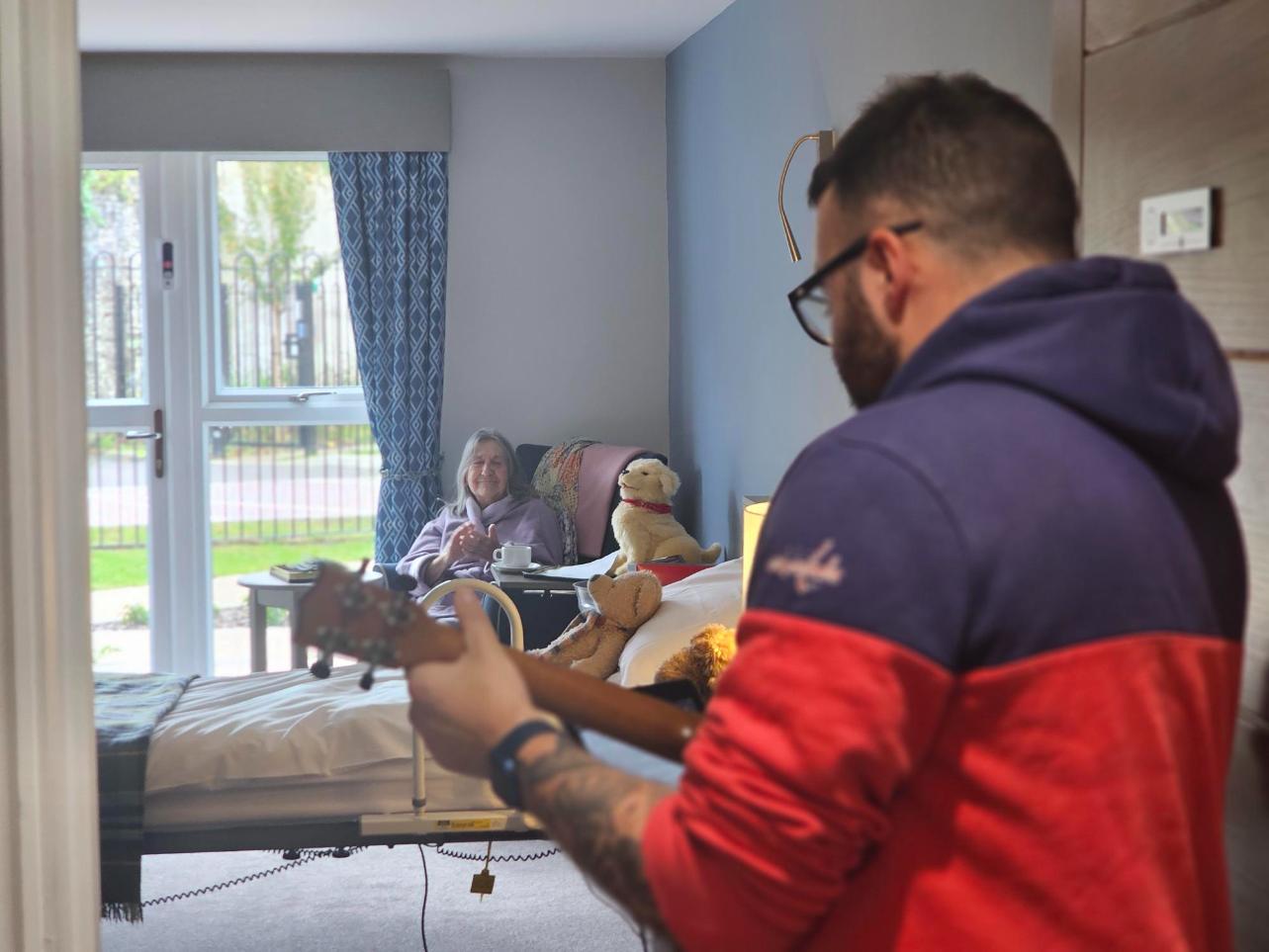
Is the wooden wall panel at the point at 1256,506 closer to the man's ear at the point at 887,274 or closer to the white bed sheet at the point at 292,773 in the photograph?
the man's ear at the point at 887,274

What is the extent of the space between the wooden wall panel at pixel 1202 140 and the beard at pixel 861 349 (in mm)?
396

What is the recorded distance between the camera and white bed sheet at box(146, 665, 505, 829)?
2.63m

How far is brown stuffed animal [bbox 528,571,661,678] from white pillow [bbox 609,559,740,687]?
1.3 inches

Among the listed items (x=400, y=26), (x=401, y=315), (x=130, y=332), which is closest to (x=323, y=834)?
(x=401, y=315)

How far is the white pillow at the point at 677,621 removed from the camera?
2.86 m

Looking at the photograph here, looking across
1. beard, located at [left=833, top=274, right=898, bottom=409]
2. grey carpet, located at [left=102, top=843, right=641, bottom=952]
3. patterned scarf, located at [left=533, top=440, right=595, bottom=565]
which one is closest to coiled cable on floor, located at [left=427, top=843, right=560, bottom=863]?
grey carpet, located at [left=102, top=843, right=641, bottom=952]

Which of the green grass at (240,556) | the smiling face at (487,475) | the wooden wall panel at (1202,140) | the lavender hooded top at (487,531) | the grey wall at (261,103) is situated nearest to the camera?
the wooden wall panel at (1202,140)

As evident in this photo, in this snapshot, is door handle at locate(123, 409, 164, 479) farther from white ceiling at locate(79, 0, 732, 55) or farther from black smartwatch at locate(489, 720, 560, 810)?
black smartwatch at locate(489, 720, 560, 810)

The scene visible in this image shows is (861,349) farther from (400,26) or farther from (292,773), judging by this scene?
(400,26)

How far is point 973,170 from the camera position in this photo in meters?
0.88

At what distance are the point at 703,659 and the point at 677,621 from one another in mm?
496

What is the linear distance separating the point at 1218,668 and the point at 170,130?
5.13m

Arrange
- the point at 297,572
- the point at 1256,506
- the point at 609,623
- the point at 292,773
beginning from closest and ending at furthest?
1. the point at 1256,506
2. the point at 292,773
3. the point at 609,623
4. the point at 297,572

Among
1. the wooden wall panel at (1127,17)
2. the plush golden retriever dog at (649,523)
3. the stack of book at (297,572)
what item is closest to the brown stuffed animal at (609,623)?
the plush golden retriever dog at (649,523)
